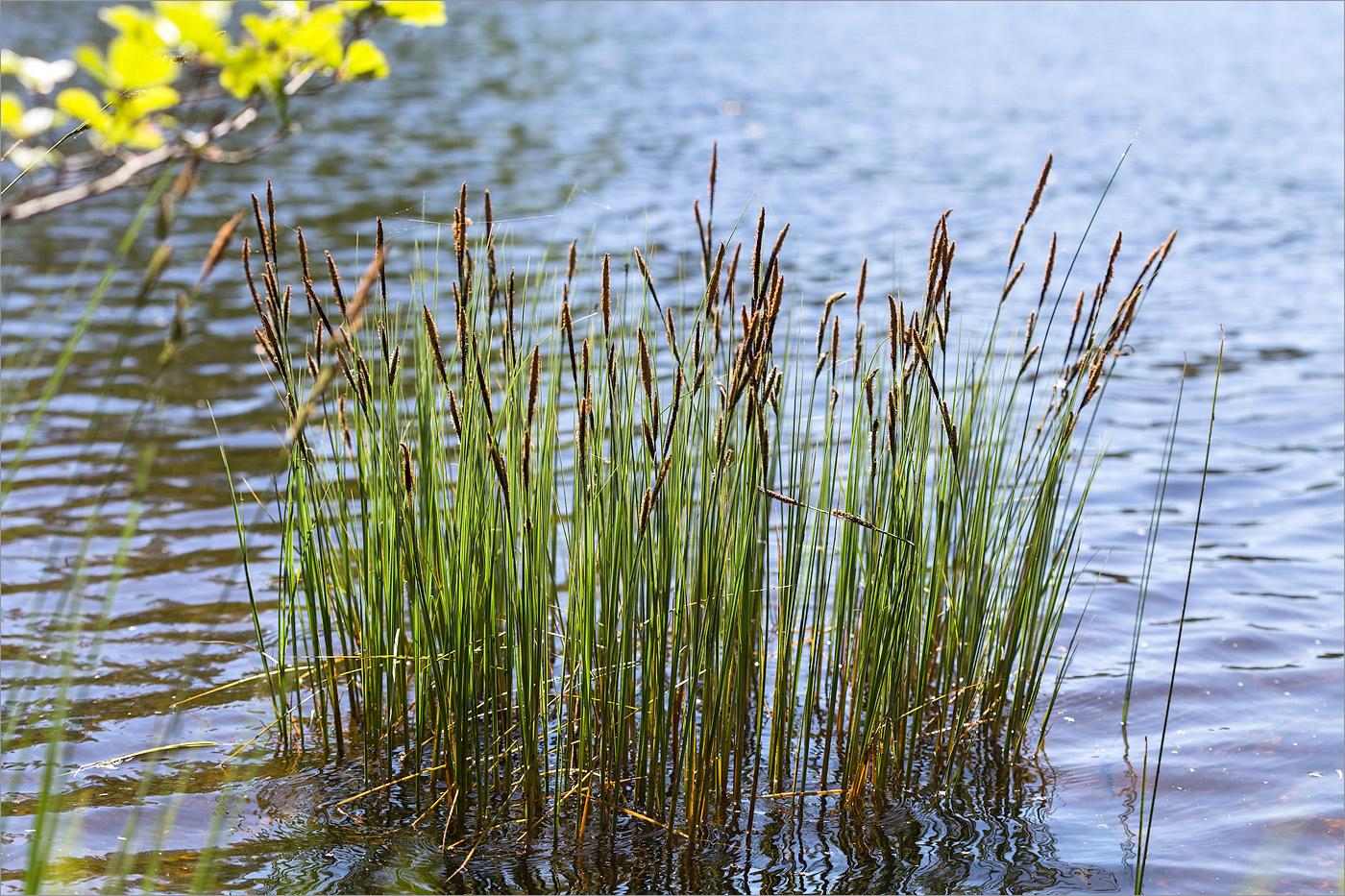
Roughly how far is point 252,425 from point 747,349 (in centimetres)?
427

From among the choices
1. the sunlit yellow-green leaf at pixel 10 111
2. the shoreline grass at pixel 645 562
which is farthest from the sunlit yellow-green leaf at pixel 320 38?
the shoreline grass at pixel 645 562

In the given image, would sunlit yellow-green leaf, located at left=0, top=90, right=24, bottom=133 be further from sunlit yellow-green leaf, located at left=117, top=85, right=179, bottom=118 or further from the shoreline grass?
the shoreline grass

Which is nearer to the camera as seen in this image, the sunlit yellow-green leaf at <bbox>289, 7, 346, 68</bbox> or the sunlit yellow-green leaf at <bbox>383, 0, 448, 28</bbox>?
the sunlit yellow-green leaf at <bbox>289, 7, 346, 68</bbox>

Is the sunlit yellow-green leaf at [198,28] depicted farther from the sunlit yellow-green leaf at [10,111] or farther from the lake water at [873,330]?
the lake water at [873,330]

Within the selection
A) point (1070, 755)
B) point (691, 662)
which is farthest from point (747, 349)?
point (1070, 755)

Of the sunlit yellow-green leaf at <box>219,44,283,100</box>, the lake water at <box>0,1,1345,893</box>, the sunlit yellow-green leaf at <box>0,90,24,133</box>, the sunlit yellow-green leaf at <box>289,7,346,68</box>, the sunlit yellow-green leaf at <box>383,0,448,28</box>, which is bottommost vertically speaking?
the lake water at <box>0,1,1345,893</box>

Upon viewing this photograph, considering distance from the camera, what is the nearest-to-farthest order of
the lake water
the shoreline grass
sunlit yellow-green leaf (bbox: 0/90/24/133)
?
sunlit yellow-green leaf (bbox: 0/90/24/133)
the shoreline grass
the lake water

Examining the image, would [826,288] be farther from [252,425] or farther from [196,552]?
[196,552]

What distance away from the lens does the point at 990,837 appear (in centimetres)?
277

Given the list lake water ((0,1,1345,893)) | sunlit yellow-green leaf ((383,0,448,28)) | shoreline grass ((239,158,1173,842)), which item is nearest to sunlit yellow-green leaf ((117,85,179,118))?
sunlit yellow-green leaf ((383,0,448,28))

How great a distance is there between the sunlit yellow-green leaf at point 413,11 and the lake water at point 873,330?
638 millimetres

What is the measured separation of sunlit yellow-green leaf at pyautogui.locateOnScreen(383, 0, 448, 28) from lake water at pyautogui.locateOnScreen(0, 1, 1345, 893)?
638 millimetres

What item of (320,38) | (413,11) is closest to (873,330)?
(413,11)

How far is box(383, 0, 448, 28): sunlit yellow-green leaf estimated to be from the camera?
1456 millimetres
